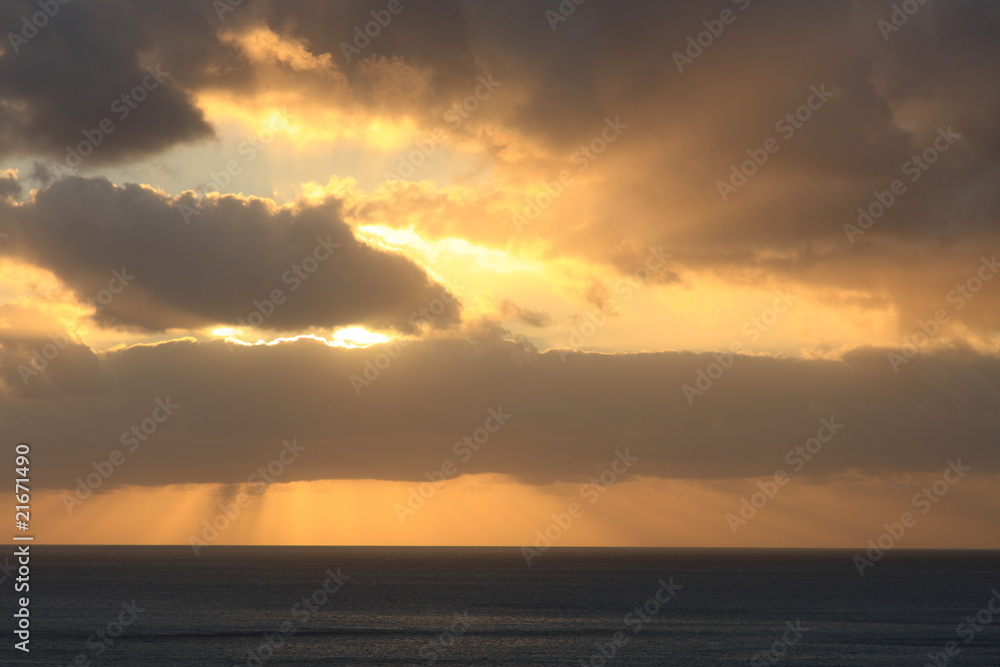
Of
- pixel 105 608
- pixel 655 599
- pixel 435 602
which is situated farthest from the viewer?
pixel 655 599

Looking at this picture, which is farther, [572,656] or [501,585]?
[501,585]

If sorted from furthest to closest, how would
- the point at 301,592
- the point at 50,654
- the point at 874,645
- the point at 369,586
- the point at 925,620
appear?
1. the point at 369,586
2. the point at 301,592
3. the point at 925,620
4. the point at 874,645
5. the point at 50,654

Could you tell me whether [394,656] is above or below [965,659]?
above

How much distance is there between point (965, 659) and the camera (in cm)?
8762

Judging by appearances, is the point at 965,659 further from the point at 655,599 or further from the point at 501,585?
the point at 501,585

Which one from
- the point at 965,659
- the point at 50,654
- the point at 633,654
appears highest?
the point at 50,654

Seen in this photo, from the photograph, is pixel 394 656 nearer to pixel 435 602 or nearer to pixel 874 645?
pixel 874 645

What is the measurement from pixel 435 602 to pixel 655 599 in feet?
132

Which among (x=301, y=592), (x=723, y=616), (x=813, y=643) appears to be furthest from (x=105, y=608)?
(x=813, y=643)

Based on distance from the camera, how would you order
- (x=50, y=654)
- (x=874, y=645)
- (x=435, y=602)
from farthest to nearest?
1. (x=435, y=602)
2. (x=874, y=645)
3. (x=50, y=654)

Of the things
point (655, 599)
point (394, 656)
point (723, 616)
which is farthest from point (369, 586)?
point (394, 656)

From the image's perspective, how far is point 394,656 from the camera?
286 ft

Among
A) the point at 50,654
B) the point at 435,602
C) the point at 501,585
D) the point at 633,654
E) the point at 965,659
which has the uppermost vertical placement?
the point at 501,585

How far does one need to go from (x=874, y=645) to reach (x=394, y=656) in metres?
50.8
